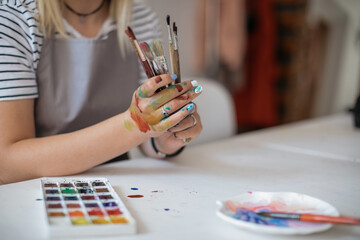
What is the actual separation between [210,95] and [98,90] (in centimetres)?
45

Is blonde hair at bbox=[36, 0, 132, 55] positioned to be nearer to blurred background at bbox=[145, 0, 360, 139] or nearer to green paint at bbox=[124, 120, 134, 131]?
green paint at bbox=[124, 120, 134, 131]

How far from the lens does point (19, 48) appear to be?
720 millimetres

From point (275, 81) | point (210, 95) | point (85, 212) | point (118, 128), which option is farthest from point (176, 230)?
point (275, 81)

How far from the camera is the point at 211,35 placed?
2.27 m

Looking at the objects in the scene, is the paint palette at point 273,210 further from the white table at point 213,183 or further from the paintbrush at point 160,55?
the paintbrush at point 160,55

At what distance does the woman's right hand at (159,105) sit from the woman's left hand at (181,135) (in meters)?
0.06

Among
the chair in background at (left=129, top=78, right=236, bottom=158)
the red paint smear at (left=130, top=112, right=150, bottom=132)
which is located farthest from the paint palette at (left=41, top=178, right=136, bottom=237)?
the chair in background at (left=129, top=78, right=236, bottom=158)

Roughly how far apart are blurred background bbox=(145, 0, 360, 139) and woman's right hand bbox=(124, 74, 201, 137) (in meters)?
1.60

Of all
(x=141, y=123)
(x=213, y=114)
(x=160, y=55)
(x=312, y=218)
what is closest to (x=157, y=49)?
(x=160, y=55)

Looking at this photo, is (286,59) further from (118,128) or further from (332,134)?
(118,128)

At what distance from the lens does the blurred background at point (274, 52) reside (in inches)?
88.0

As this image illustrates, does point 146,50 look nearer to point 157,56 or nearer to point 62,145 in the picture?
point 157,56

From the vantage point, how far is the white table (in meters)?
0.48

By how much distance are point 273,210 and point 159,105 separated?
24 centimetres
